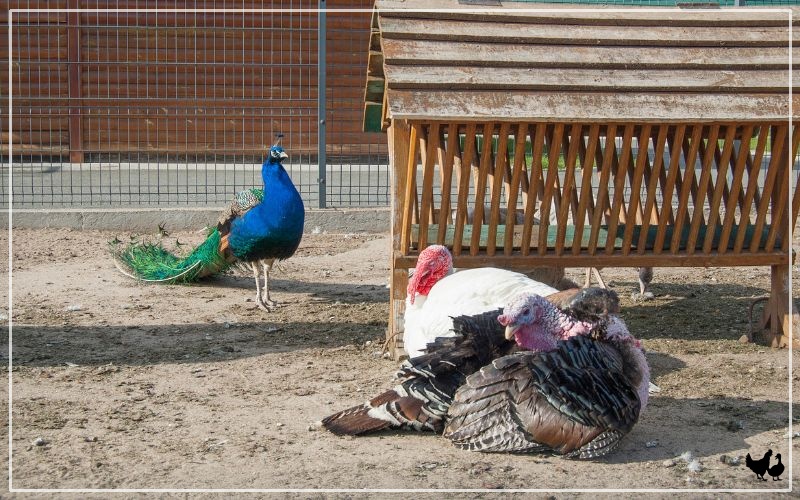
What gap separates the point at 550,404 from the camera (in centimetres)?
476

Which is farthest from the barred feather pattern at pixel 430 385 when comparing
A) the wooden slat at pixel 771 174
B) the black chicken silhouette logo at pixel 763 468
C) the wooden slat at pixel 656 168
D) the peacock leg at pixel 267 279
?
the peacock leg at pixel 267 279

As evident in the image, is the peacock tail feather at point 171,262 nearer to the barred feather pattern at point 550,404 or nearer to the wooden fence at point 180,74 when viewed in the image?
the wooden fence at point 180,74

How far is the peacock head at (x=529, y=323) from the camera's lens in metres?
4.97

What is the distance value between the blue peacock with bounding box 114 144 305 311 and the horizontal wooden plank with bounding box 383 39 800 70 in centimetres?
206

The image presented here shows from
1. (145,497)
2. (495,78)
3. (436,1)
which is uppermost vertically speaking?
(436,1)

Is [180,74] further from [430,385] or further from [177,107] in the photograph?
[430,385]

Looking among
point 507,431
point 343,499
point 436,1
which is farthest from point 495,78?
point 343,499

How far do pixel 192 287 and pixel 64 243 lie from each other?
8.66 feet

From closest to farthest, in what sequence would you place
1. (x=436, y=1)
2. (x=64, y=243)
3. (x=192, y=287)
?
1. (x=436, y=1)
2. (x=192, y=287)
3. (x=64, y=243)

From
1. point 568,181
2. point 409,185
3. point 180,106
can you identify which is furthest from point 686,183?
point 180,106

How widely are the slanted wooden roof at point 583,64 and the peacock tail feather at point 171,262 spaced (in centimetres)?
293

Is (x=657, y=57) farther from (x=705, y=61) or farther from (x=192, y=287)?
(x=192, y=287)

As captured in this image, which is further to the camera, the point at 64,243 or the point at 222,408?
the point at 64,243

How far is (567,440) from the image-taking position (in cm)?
475
